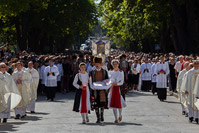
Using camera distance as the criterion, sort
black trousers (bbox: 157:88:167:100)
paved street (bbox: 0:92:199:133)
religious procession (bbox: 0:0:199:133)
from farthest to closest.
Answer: black trousers (bbox: 157:88:167:100) < religious procession (bbox: 0:0:199:133) < paved street (bbox: 0:92:199:133)

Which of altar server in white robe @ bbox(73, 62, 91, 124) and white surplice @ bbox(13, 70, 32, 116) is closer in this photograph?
altar server in white robe @ bbox(73, 62, 91, 124)

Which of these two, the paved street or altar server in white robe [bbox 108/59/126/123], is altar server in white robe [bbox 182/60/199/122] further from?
altar server in white robe [bbox 108/59/126/123]

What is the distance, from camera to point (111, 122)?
1499 centimetres

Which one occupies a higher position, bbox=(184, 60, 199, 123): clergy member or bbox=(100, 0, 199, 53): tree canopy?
bbox=(100, 0, 199, 53): tree canopy

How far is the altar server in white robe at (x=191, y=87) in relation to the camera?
14987 mm

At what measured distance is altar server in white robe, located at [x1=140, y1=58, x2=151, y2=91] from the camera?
30.9m

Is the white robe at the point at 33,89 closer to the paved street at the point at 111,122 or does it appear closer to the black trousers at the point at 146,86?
the paved street at the point at 111,122

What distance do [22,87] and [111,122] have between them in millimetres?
3756

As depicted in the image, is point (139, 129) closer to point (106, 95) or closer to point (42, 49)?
point (106, 95)

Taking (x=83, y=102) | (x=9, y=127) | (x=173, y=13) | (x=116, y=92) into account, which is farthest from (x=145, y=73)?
(x=9, y=127)

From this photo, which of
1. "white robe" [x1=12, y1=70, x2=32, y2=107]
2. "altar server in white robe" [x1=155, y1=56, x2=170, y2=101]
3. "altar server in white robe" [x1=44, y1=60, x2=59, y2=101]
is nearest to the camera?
"white robe" [x1=12, y1=70, x2=32, y2=107]

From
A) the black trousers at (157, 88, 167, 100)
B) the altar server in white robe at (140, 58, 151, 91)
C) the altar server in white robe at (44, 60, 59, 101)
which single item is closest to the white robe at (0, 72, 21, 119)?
the altar server in white robe at (44, 60, 59, 101)

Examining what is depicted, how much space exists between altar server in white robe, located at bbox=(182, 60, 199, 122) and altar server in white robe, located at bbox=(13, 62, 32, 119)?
5054 millimetres

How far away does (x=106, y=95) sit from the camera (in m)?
14.8
